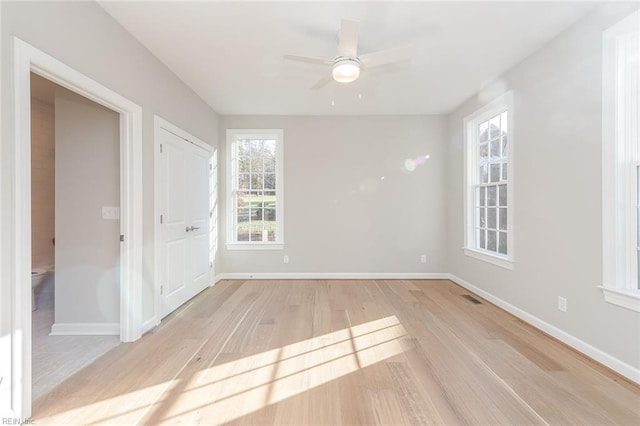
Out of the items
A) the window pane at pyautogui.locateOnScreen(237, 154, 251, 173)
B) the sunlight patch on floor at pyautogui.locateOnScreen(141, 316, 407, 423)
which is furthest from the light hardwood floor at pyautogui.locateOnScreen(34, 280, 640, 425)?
the window pane at pyautogui.locateOnScreen(237, 154, 251, 173)

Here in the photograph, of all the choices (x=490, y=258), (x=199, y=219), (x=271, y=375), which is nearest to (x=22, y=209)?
(x=271, y=375)

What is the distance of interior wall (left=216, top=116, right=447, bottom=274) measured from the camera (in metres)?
4.86

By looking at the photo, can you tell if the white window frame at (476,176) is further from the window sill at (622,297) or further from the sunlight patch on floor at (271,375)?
the sunlight patch on floor at (271,375)

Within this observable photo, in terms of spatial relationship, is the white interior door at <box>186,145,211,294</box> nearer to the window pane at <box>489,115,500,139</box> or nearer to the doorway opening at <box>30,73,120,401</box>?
the doorway opening at <box>30,73,120,401</box>

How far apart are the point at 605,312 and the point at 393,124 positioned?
3.60 metres

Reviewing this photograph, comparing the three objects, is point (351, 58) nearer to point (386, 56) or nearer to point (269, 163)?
point (386, 56)

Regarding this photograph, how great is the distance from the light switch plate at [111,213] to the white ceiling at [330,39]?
1.57 m

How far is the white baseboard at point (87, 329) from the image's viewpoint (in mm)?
2695

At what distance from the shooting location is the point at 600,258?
2244mm

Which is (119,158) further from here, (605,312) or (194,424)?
(605,312)

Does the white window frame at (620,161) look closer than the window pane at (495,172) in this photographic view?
Yes

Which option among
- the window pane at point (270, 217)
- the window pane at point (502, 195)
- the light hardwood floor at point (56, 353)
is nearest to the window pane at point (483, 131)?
the window pane at point (502, 195)

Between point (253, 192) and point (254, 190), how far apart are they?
4 cm

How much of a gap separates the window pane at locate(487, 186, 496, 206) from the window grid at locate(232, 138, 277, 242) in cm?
317
